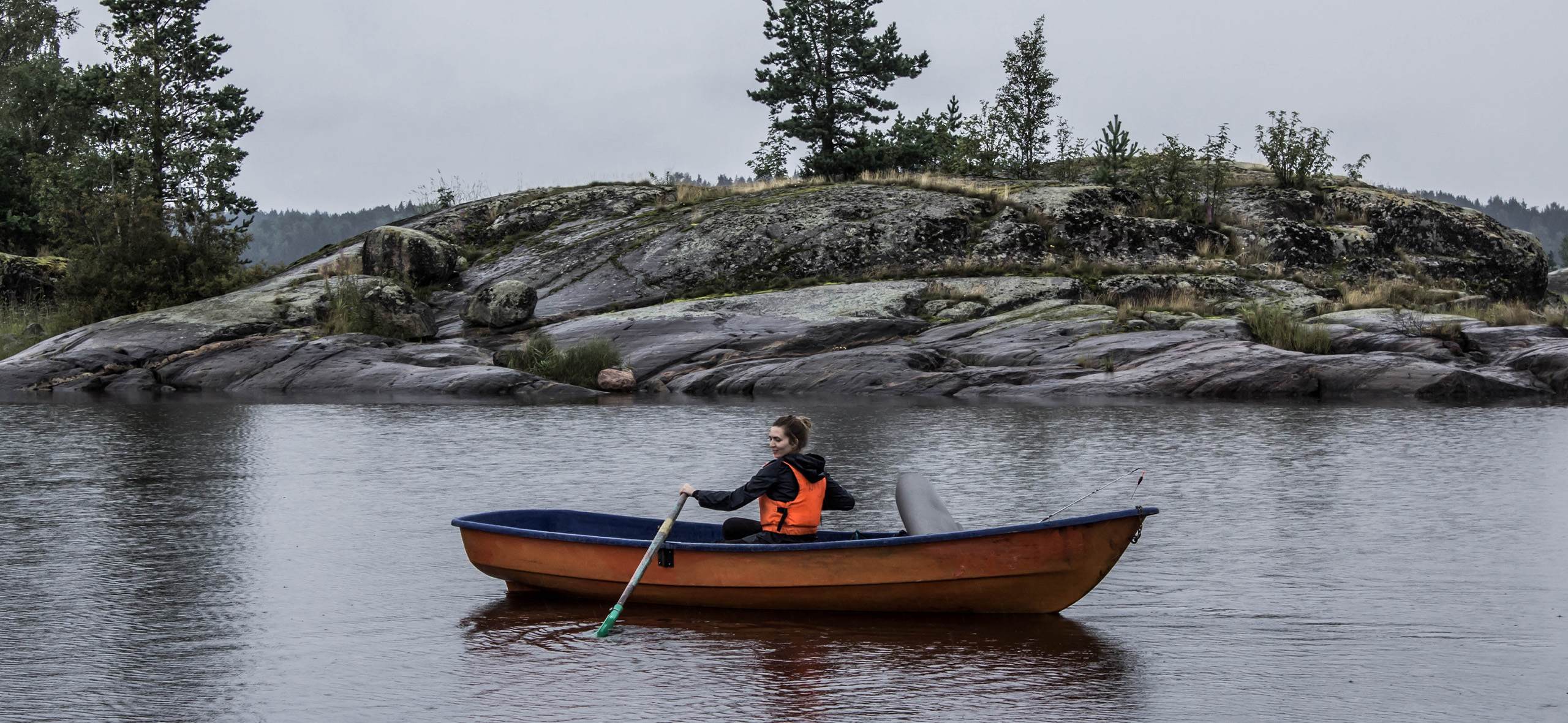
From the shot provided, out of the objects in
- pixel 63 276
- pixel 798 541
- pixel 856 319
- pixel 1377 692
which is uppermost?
pixel 63 276

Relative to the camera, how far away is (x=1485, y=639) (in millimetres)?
7109

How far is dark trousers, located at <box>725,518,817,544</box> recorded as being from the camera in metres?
8.05

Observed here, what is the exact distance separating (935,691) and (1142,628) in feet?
6.19

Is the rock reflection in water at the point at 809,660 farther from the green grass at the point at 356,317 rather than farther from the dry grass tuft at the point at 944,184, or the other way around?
the dry grass tuft at the point at 944,184

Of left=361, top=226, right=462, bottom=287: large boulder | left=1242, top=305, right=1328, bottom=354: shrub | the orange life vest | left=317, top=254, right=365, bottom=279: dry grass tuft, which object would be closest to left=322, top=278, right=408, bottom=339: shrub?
left=317, top=254, right=365, bottom=279: dry grass tuft

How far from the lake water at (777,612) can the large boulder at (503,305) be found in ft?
49.9

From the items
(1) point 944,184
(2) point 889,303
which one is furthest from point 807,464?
(1) point 944,184

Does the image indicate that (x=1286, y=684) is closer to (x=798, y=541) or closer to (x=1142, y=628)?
(x=1142, y=628)

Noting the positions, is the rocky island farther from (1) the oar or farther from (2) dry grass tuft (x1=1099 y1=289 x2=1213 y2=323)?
(1) the oar

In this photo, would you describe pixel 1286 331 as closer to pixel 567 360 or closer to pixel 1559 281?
pixel 567 360

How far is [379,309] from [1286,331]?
22378 mm

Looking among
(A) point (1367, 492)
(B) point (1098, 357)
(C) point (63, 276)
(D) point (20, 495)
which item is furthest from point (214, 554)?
(C) point (63, 276)

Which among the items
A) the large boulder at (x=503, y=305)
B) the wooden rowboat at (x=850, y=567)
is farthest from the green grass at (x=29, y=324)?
the wooden rowboat at (x=850, y=567)

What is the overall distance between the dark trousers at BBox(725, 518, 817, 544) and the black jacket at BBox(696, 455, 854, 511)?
246mm
